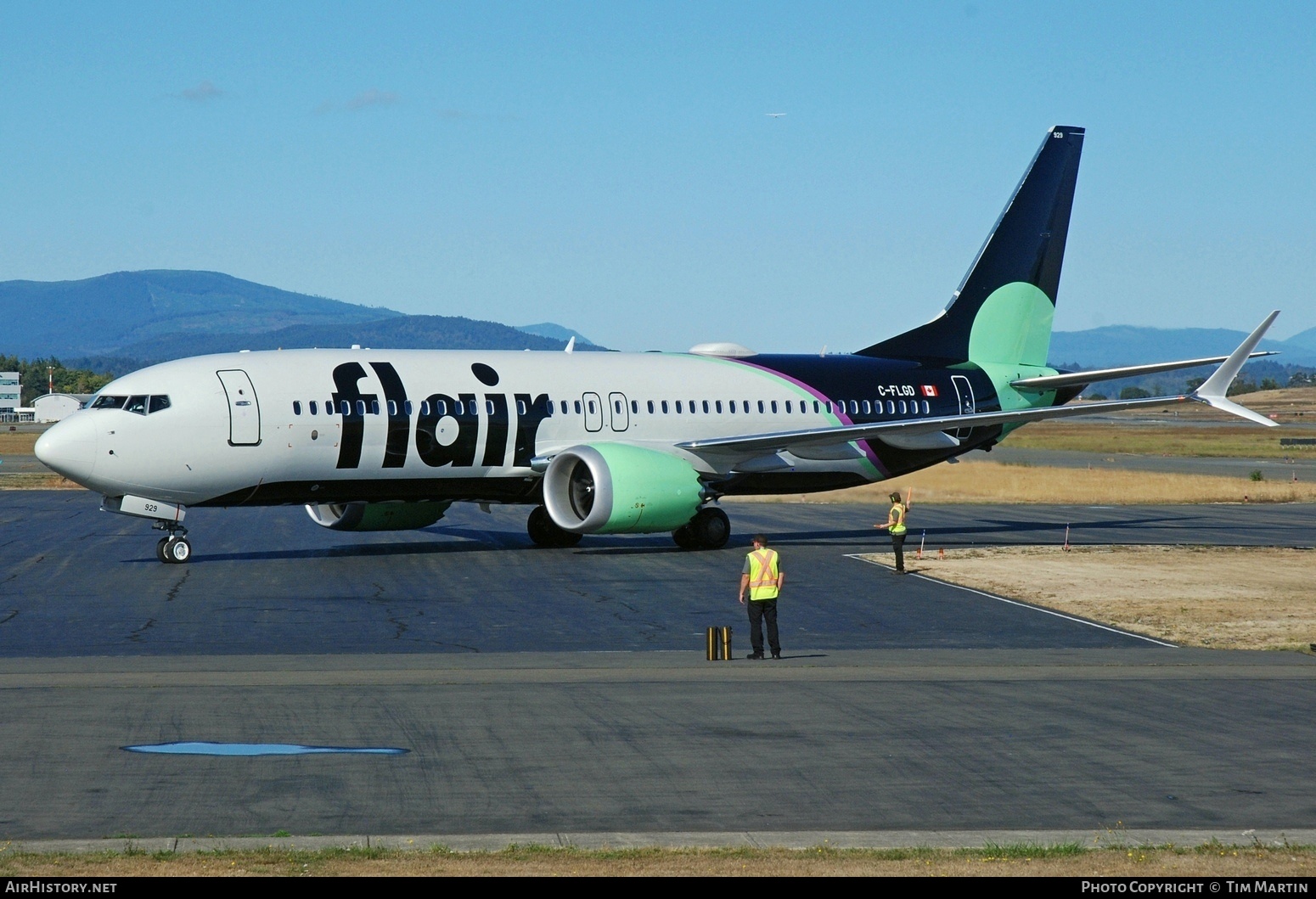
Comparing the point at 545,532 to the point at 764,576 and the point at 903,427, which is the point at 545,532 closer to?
the point at 903,427

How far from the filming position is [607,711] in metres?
17.1

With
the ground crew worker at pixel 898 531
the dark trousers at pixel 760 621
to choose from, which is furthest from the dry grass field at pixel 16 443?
the dark trousers at pixel 760 621

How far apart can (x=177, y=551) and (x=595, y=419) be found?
402 inches

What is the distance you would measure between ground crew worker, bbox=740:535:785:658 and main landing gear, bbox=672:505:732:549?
15679mm

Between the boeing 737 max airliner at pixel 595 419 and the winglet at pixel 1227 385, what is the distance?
0.31 ft

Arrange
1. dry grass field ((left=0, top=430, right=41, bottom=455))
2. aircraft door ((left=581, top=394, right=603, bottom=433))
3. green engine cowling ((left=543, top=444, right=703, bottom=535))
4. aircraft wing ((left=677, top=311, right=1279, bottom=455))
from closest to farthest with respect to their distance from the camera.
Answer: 1. green engine cowling ((left=543, top=444, right=703, bottom=535))
2. aircraft wing ((left=677, top=311, right=1279, bottom=455))
3. aircraft door ((left=581, top=394, right=603, bottom=433))
4. dry grass field ((left=0, top=430, right=41, bottom=455))

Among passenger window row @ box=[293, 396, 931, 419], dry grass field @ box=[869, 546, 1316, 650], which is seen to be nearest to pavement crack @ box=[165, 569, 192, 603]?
passenger window row @ box=[293, 396, 931, 419]

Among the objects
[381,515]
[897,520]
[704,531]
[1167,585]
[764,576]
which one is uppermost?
[764,576]

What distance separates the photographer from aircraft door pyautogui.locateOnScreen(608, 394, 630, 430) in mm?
37812

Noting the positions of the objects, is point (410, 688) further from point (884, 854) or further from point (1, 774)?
point (884, 854)

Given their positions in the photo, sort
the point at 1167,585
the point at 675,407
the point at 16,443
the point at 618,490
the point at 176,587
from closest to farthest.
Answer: the point at 176,587, the point at 1167,585, the point at 618,490, the point at 675,407, the point at 16,443

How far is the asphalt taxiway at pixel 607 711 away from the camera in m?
12.6

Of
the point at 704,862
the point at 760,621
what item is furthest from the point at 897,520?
the point at 704,862

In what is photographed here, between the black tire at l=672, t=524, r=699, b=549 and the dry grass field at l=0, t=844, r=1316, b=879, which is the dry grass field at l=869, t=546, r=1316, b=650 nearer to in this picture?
the black tire at l=672, t=524, r=699, b=549
